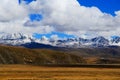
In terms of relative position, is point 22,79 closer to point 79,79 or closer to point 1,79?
point 1,79

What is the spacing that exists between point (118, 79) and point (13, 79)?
26551 millimetres

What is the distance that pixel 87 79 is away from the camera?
8512 centimetres

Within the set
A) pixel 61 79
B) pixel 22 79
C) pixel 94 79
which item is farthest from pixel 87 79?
pixel 22 79

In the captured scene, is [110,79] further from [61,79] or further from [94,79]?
[61,79]

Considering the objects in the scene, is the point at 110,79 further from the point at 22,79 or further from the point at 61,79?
the point at 22,79

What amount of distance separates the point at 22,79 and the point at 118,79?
24.4 meters

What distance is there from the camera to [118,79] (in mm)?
86562

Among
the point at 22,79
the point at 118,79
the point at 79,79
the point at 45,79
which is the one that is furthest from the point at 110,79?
the point at 22,79

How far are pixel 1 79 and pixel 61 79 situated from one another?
47.7 feet

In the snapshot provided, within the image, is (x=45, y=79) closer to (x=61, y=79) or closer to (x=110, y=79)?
(x=61, y=79)

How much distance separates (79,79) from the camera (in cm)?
8469

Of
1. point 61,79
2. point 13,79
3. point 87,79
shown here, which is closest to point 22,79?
point 13,79

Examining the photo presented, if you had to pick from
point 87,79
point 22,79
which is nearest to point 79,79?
point 87,79

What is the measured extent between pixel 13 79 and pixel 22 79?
2.19m
